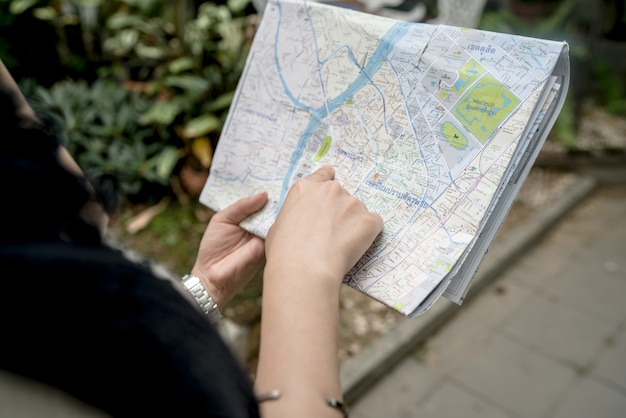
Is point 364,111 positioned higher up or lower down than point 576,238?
higher up

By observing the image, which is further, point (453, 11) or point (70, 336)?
point (453, 11)

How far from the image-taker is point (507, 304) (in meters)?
3.06

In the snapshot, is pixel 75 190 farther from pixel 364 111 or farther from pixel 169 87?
pixel 169 87

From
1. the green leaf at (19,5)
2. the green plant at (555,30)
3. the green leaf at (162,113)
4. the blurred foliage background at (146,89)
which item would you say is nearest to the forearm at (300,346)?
the blurred foliage background at (146,89)

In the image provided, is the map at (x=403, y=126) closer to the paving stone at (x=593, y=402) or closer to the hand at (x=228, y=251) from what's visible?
the hand at (x=228, y=251)

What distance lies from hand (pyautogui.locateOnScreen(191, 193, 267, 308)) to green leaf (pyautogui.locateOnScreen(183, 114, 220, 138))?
1963 millimetres

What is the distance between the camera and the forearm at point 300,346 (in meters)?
0.73

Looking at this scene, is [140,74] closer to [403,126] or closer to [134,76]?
[134,76]

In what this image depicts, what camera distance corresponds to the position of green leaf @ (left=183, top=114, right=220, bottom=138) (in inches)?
121

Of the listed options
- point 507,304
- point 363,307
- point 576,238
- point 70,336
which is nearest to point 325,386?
point 70,336

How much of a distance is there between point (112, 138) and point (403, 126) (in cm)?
267

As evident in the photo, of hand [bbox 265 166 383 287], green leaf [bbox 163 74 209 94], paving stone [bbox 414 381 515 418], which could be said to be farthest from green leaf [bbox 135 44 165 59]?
hand [bbox 265 166 383 287]

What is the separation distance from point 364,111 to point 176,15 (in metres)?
2.75

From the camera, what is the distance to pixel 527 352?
8.92 ft
